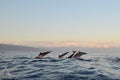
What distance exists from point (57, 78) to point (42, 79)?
1.53 m

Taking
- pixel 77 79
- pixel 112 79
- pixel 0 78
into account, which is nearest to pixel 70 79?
pixel 77 79

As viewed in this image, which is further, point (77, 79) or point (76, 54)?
point (76, 54)

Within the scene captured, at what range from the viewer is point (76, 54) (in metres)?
78.4

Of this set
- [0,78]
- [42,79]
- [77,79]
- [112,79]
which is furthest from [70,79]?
[0,78]

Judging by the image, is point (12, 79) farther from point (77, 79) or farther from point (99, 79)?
point (99, 79)

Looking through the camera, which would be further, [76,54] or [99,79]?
[76,54]

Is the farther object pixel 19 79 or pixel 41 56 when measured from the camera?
pixel 41 56

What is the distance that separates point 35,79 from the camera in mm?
26953

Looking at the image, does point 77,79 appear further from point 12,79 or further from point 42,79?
point 12,79

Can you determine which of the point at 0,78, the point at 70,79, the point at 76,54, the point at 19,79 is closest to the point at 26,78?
the point at 19,79

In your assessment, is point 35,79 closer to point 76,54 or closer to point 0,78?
point 0,78

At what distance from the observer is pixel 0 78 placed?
89.2ft

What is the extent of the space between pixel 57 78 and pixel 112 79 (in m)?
5.74

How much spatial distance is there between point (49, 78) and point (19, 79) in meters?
2.98
